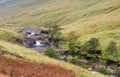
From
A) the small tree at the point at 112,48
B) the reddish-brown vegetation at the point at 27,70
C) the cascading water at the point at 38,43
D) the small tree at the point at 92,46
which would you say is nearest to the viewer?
the reddish-brown vegetation at the point at 27,70

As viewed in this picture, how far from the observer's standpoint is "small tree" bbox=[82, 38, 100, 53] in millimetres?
93062

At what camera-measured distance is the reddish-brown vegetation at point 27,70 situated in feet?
92.5

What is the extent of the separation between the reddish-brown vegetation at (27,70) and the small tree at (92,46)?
2305 inches

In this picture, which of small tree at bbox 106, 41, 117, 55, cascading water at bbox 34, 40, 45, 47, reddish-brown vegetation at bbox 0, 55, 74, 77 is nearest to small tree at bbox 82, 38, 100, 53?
small tree at bbox 106, 41, 117, 55

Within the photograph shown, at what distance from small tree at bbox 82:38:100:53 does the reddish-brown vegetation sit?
58.5 m

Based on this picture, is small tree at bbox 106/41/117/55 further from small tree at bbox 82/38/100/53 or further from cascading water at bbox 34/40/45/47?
cascading water at bbox 34/40/45/47

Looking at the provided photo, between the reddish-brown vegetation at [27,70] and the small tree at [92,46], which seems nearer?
the reddish-brown vegetation at [27,70]

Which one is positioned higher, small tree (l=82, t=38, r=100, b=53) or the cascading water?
small tree (l=82, t=38, r=100, b=53)

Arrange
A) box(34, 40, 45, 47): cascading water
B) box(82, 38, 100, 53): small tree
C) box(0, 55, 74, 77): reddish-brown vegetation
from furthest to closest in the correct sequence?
box(34, 40, 45, 47): cascading water < box(82, 38, 100, 53): small tree < box(0, 55, 74, 77): reddish-brown vegetation

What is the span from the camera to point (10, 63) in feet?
103

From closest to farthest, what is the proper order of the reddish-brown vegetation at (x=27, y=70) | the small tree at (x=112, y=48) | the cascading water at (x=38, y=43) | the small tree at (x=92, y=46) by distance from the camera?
the reddish-brown vegetation at (x=27, y=70) < the small tree at (x=112, y=48) < the small tree at (x=92, y=46) < the cascading water at (x=38, y=43)

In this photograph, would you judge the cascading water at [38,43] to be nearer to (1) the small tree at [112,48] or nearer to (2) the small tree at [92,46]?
(2) the small tree at [92,46]

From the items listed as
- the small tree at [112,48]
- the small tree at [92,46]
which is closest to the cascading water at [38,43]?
the small tree at [92,46]

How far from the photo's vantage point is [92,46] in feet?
308
